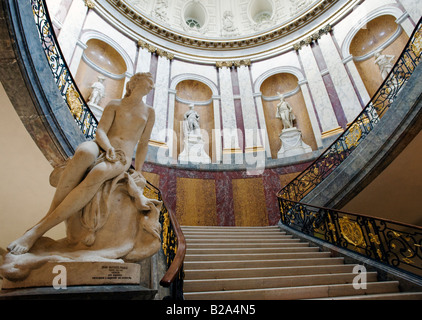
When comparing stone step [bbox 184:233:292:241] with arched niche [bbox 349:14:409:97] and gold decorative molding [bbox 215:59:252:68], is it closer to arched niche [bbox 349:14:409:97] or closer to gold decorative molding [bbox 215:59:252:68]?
arched niche [bbox 349:14:409:97]

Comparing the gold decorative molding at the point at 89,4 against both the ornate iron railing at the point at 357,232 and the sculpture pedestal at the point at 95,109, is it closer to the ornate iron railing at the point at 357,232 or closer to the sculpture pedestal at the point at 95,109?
the sculpture pedestal at the point at 95,109

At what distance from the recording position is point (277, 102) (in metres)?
11.4

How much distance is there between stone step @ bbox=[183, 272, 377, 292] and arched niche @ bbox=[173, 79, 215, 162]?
6.81m

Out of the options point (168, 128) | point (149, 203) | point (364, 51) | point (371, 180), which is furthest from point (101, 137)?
point (364, 51)

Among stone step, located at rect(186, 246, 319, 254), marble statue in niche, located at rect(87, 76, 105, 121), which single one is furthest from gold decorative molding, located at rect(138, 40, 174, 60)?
stone step, located at rect(186, 246, 319, 254)

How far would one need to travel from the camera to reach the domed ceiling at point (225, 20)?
11312mm

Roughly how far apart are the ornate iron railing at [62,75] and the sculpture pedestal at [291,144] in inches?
276

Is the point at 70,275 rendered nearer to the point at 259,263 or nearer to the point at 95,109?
the point at 259,263

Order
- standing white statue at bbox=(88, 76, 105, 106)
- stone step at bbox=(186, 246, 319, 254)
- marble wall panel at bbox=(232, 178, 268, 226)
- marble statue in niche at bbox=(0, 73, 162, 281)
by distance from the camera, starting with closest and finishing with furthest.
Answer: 1. marble statue in niche at bbox=(0, 73, 162, 281)
2. stone step at bbox=(186, 246, 319, 254)
3. marble wall panel at bbox=(232, 178, 268, 226)
4. standing white statue at bbox=(88, 76, 105, 106)

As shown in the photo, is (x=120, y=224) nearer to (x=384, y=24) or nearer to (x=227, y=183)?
(x=227, y=183)

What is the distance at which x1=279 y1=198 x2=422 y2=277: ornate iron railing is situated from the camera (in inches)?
136

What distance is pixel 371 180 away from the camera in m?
4.91

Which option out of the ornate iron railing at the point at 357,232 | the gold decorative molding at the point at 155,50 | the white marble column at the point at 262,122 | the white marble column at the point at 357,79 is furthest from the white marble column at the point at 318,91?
the gold decorative molding at the point at 155,50

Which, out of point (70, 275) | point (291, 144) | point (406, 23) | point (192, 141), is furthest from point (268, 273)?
point (406, 23)
